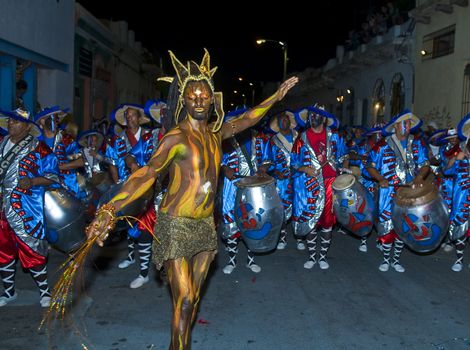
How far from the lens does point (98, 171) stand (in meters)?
9.12

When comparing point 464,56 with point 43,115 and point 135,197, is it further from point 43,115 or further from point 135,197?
point 135,197

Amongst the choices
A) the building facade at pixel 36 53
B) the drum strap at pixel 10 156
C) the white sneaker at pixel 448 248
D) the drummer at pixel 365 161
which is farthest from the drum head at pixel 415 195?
the building facade at pixel 36 53

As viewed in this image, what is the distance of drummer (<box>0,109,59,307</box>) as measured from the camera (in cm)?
520

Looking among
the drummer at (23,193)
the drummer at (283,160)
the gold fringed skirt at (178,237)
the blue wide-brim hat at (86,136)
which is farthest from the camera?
the blue wide-brim hat at (86,136)

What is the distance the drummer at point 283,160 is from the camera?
809 cm

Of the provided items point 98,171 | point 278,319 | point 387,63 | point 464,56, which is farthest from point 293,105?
point 278,319

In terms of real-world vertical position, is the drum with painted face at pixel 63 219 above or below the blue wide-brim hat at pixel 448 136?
below

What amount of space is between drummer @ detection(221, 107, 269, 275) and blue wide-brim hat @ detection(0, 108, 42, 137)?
2.23 metres

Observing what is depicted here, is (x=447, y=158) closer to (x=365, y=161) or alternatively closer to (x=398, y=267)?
(x=365, y=161)

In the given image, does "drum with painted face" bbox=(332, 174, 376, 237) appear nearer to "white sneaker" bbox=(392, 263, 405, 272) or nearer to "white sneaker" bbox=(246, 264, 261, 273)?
"white sneaker" bbox=(392, 263, 405, 272)

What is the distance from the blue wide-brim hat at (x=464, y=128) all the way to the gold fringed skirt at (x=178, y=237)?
174 inches

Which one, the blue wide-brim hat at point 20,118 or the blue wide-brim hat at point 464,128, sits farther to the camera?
the blue wide-brim hat at point 464,128

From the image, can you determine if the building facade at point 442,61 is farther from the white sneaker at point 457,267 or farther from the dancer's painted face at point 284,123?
the white sneaker at point 457,267

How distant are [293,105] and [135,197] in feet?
142
